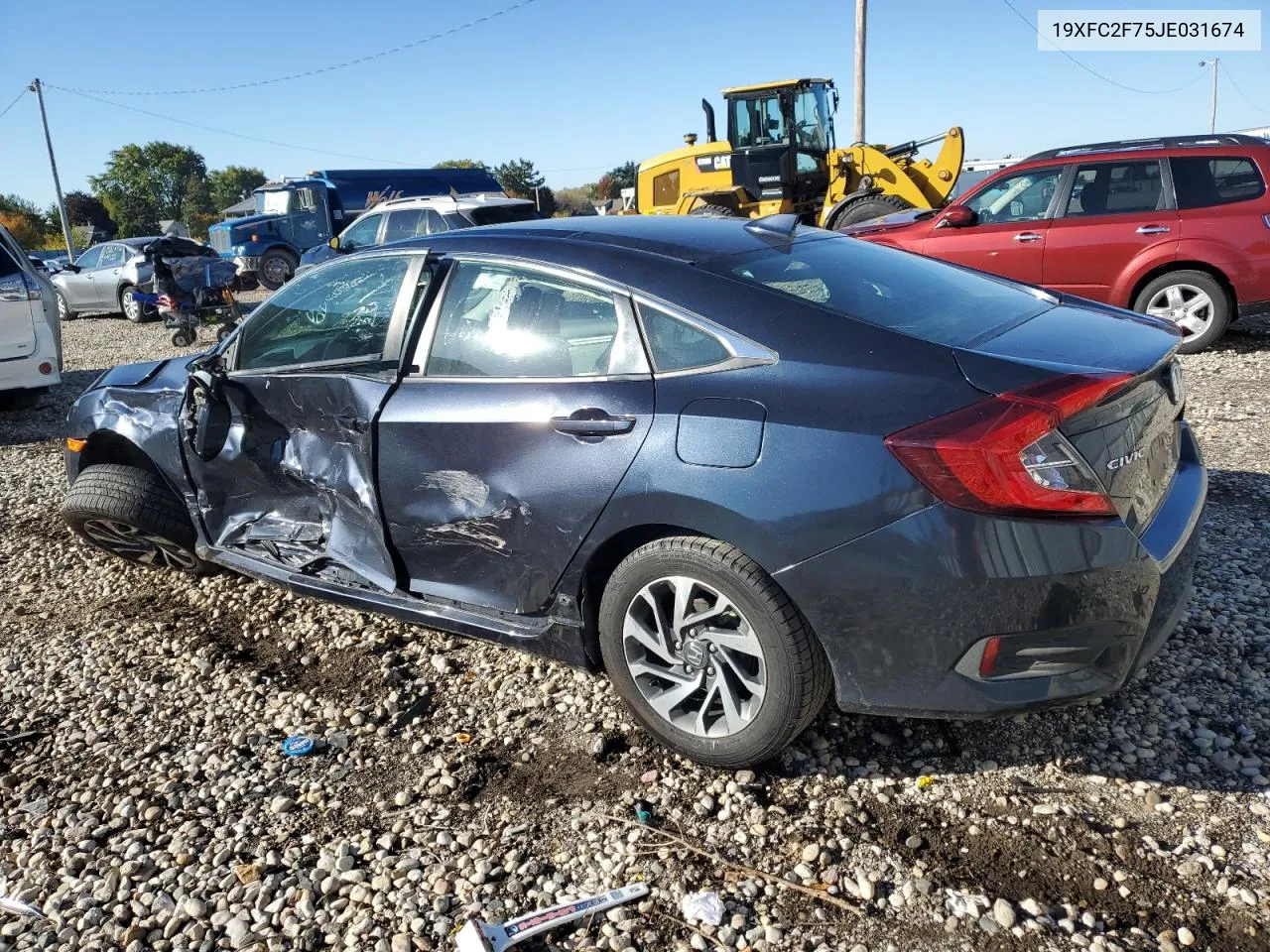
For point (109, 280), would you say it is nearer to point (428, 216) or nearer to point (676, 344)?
point (428, 216)

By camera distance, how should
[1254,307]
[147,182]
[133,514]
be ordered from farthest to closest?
1. [147,182]
2. [1254,307]
3. [133,514]

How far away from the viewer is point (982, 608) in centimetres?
234

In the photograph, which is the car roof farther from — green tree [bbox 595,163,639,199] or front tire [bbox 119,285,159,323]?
green tree [bbox 595,163,639,199]

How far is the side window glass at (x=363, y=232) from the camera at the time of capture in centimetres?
1529

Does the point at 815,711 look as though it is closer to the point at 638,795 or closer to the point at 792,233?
the point at 638,795

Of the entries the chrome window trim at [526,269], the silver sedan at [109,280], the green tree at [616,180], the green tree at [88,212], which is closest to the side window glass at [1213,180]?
the chrome window trim at [526,269]

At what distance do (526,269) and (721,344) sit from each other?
0.84m

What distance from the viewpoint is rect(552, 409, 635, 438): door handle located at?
2746 millimetres

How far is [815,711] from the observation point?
2658 millimetres

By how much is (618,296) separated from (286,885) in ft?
6.29

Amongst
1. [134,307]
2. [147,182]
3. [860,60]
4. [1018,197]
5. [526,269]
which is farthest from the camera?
[147,182]

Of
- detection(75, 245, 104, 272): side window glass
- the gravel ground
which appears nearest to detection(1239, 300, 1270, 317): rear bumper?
the gravel ground

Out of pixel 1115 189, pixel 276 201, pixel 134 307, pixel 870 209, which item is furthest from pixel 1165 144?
pixel 276 201

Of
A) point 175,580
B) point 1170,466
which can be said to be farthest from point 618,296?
point 175,580
